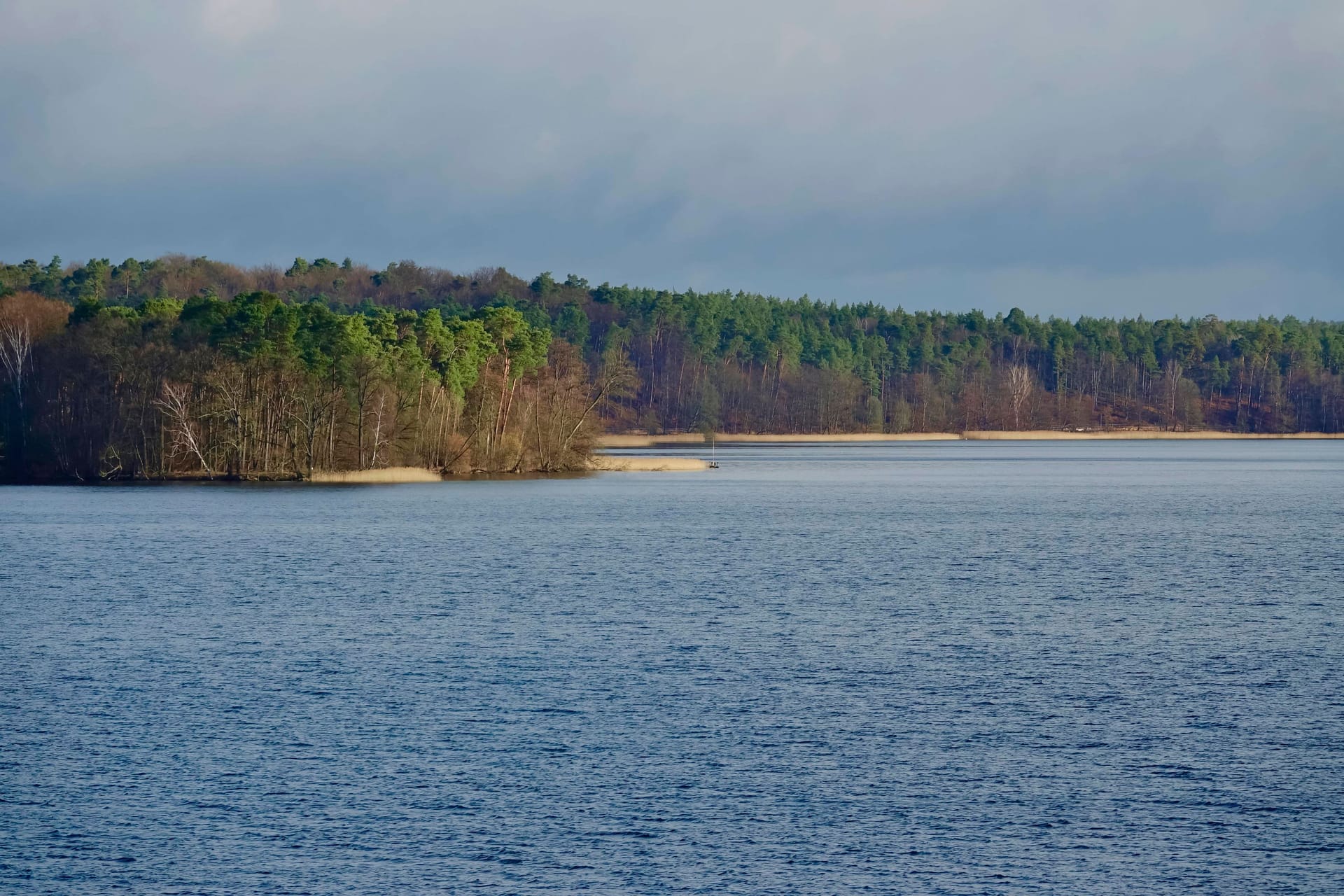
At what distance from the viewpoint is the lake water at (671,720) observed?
16594 mm

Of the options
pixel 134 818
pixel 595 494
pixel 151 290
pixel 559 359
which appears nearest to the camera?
pixel 134 818

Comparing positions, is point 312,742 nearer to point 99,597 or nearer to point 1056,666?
point 1056,666

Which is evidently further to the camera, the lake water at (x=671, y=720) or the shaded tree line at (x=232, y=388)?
the shaded tree line at (x=232, y=388)

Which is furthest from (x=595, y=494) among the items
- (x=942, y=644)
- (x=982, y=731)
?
(x=982, y=731)

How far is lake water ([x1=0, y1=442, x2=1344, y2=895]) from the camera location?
16594 mm

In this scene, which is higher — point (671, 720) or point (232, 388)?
point (232, 388)

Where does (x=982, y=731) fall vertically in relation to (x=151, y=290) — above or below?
below

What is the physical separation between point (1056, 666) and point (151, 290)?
181 m

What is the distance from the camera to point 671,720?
77.3 ft

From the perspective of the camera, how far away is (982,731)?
894 inches

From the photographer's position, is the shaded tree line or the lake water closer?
the lake water

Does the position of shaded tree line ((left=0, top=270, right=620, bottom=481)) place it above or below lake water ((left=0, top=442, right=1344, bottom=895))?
above

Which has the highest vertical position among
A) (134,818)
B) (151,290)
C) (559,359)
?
(151,290)

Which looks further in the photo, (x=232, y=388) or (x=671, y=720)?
(x=232, y=388)
